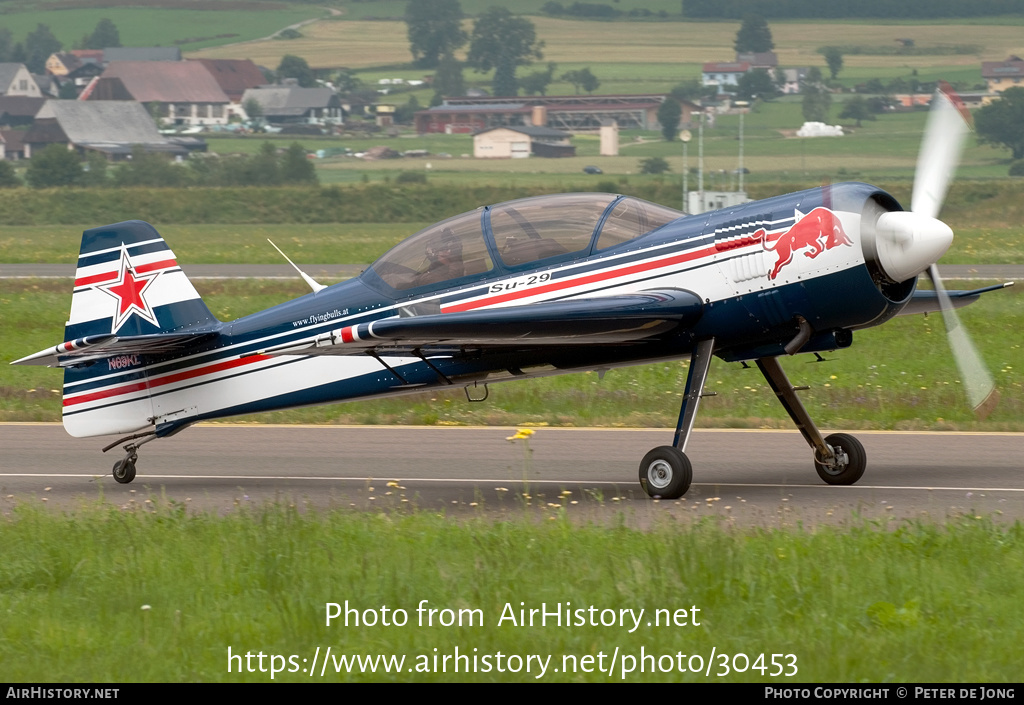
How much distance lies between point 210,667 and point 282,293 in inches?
863

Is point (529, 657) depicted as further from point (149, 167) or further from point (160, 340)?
point (149, 167)

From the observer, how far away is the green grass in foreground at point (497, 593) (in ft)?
19.6

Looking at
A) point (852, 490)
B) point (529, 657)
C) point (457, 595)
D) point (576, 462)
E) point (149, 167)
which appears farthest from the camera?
point (149, 167)

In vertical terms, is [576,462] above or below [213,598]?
below

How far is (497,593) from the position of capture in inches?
271

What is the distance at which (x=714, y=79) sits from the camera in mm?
132000

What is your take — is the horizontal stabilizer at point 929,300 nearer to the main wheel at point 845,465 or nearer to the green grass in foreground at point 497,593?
the main wheel at point 845,465

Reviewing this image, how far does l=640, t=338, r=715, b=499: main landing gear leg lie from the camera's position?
10.1m

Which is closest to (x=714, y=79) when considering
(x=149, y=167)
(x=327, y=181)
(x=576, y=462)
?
(x=327, y=181)

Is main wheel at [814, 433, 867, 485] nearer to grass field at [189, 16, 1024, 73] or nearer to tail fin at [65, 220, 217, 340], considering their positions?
tail fin at [65, 220, 217, 340]

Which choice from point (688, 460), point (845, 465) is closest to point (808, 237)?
point (688, 460)

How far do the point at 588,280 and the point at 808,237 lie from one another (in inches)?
70.7

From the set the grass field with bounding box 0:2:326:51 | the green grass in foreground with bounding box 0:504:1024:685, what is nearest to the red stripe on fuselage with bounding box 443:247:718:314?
the green grass in foreground with bounding box 0:504:1024:685

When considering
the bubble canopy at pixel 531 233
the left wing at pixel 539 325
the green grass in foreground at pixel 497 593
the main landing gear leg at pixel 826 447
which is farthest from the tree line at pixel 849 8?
the green grass in foreground at pixel 497 593
